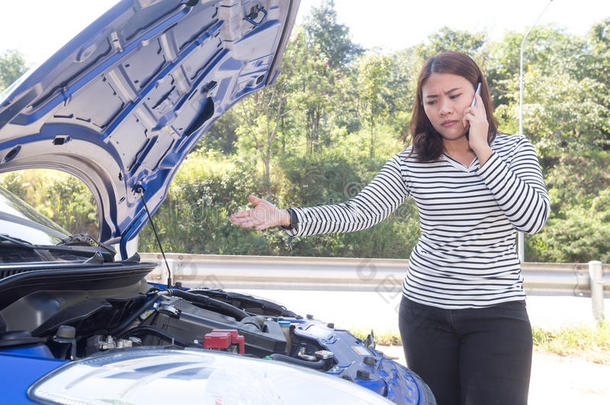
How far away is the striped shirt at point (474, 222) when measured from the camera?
175 cm

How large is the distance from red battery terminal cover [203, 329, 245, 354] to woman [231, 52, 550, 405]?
55 cm

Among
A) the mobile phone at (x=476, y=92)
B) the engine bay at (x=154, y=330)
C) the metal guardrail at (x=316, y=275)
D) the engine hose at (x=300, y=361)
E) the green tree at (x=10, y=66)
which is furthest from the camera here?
the green tree at (x=10, y=66)

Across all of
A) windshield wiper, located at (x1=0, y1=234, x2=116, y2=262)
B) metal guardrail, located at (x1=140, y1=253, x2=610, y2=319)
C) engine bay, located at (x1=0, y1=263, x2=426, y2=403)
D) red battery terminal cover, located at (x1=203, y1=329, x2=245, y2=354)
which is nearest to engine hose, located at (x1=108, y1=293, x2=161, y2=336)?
engine bay, located at (x1=0, y1=263, x2=426, y2=403)

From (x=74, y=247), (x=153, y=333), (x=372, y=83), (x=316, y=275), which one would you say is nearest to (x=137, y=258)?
(x=74, y=247)

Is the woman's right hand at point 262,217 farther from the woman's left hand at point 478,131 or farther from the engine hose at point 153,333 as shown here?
the woman's left hand at point 478,131

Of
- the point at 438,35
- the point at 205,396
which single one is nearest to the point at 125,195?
the point at 205,396

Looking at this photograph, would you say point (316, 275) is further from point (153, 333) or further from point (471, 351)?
point (153, 333)

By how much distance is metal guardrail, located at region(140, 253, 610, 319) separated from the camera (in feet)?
17.9

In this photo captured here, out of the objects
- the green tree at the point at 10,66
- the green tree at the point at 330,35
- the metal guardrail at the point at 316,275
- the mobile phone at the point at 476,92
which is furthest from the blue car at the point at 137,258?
the green tree at the point at 10,66

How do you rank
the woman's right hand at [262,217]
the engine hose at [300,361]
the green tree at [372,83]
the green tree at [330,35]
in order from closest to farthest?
the engine hose at [300,361], the woman's right hand at [262,217], the green tree at [372,83], the green tree at [330,35]

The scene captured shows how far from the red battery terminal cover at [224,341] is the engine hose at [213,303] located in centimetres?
47

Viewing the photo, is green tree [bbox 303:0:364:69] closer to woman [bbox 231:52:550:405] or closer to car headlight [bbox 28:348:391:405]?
woman [bbox 231:52:550:405]

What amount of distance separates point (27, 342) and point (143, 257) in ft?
15.5

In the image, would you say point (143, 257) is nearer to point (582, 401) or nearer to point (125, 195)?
point (125, 195)
